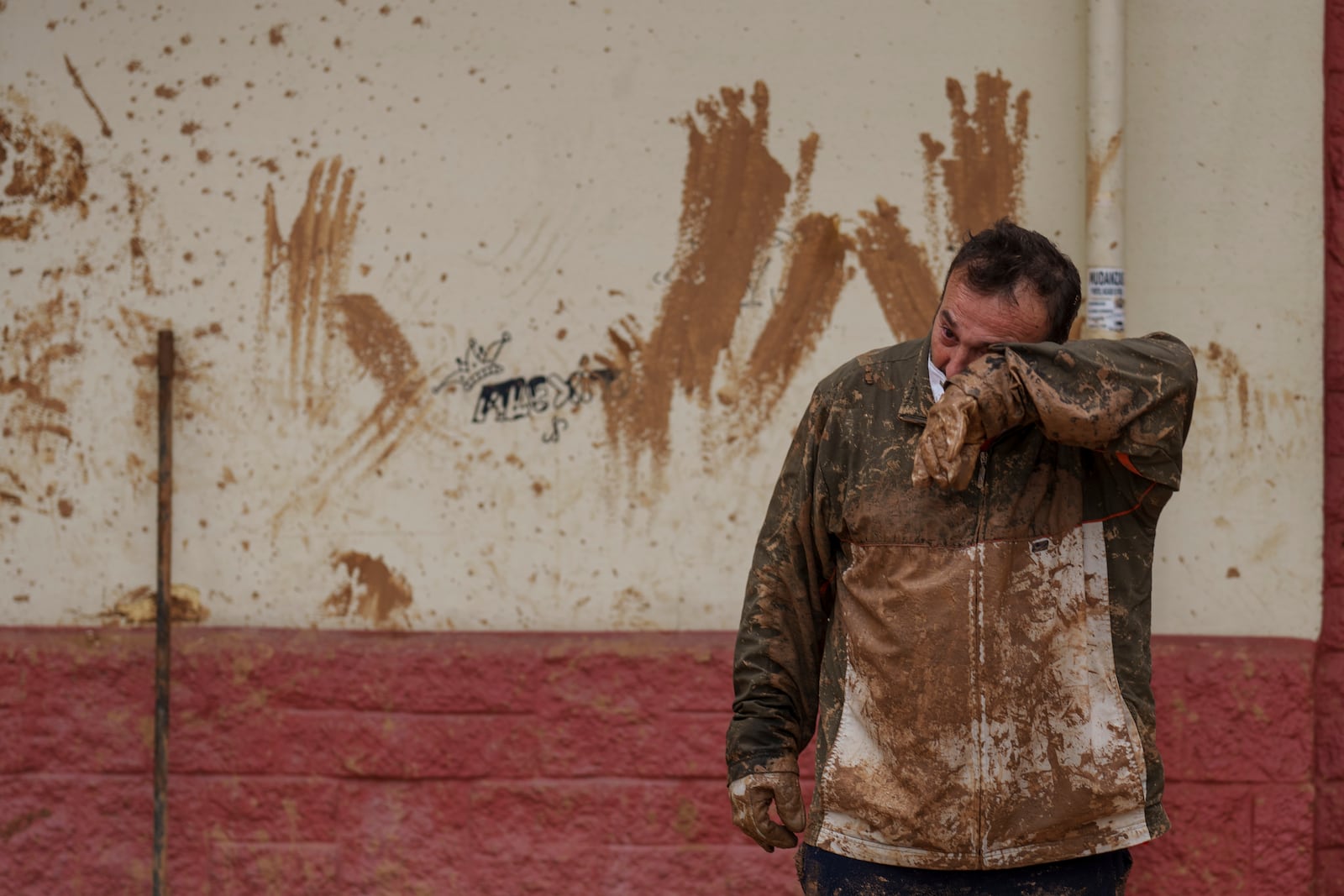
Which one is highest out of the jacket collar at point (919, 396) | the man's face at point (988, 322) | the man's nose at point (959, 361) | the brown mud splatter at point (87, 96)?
the brown mud splatter at point (87, 96)

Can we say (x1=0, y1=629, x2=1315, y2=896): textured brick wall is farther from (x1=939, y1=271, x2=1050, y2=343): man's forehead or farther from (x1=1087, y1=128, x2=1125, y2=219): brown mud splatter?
(x1=939, y1=271, x2=1050, y2=343): man's forehead

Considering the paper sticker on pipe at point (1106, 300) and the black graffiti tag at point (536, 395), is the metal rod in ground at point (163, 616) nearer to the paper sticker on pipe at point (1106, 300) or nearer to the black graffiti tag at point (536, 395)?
the black graffiti tag at point (536, 395)

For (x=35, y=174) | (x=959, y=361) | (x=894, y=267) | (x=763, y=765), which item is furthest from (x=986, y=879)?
(x=35, y=174)

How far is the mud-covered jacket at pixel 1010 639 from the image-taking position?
2.23 metres

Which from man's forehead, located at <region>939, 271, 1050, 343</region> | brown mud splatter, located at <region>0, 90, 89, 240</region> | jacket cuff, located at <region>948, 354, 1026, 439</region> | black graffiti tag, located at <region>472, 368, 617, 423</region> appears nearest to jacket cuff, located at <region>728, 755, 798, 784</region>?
jacket cuff, located at <region>948, 354, 1026, 439</region>

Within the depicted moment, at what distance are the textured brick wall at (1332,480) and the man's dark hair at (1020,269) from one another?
5.73 feet

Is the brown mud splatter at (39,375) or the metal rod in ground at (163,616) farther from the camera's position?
the brown mud splatter at (39,375)

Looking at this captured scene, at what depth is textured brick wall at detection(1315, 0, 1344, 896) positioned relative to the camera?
3.66 meters

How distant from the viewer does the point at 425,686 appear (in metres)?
3.69

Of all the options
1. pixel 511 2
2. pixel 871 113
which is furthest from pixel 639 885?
pixel 511 2

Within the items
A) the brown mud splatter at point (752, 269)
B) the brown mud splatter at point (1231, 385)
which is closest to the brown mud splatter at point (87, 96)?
the brown mud splatter at point (752, 269)

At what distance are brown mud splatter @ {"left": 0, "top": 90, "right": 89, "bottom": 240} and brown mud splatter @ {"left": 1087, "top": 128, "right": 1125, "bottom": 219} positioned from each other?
2823 millimetres

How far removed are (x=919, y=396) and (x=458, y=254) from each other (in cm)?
182

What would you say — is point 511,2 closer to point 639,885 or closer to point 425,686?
point 425,686
